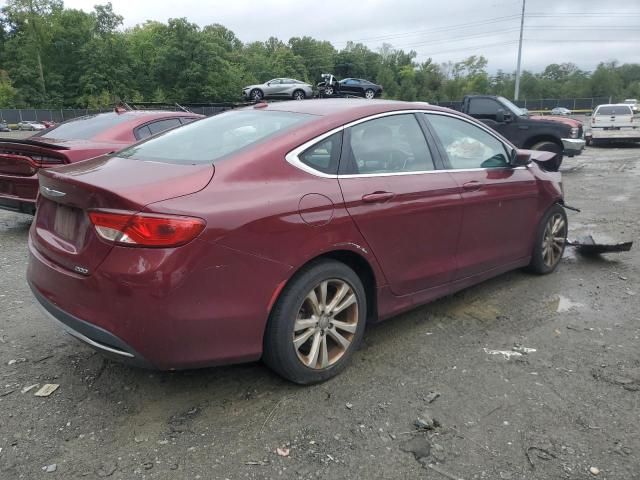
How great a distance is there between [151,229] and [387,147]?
1.71 m

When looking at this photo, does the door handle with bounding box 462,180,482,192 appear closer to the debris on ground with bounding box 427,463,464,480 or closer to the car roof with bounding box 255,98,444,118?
the car roof with bounding box 255,98,444,118

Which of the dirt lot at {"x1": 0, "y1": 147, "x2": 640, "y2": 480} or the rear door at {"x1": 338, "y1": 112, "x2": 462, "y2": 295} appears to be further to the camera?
the rear door at {"x1": 338, "y1": 112, "x2": 462, "y2": 295}

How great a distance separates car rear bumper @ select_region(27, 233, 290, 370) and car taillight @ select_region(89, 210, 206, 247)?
38 mm

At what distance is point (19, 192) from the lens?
6027 millimetres

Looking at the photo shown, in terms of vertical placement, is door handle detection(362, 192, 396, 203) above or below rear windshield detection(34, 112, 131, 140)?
below

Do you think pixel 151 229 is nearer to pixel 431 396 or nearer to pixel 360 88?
pixel 431 396

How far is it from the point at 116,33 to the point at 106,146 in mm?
86883

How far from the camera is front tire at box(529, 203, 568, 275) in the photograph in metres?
4.81

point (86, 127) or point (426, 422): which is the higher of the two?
point (86, 127)

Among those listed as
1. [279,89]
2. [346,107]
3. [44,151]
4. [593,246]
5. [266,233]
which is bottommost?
[593,246]

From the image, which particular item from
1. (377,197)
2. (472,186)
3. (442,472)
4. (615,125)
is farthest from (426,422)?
(615,125)

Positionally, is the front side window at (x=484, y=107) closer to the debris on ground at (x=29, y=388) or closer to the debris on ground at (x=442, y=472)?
the debris on ground at (x=442, y=472)

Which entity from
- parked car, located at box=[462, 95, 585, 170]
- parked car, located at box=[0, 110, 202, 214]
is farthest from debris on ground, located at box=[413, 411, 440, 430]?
parked car, located at box=[462, 95, 585, 170]

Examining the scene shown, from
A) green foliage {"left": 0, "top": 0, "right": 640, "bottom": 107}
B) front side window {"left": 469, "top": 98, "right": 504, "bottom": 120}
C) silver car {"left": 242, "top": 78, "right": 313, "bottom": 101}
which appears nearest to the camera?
front side window {"left": 469, "top": 98, "right": 504, "bottom": 120}
